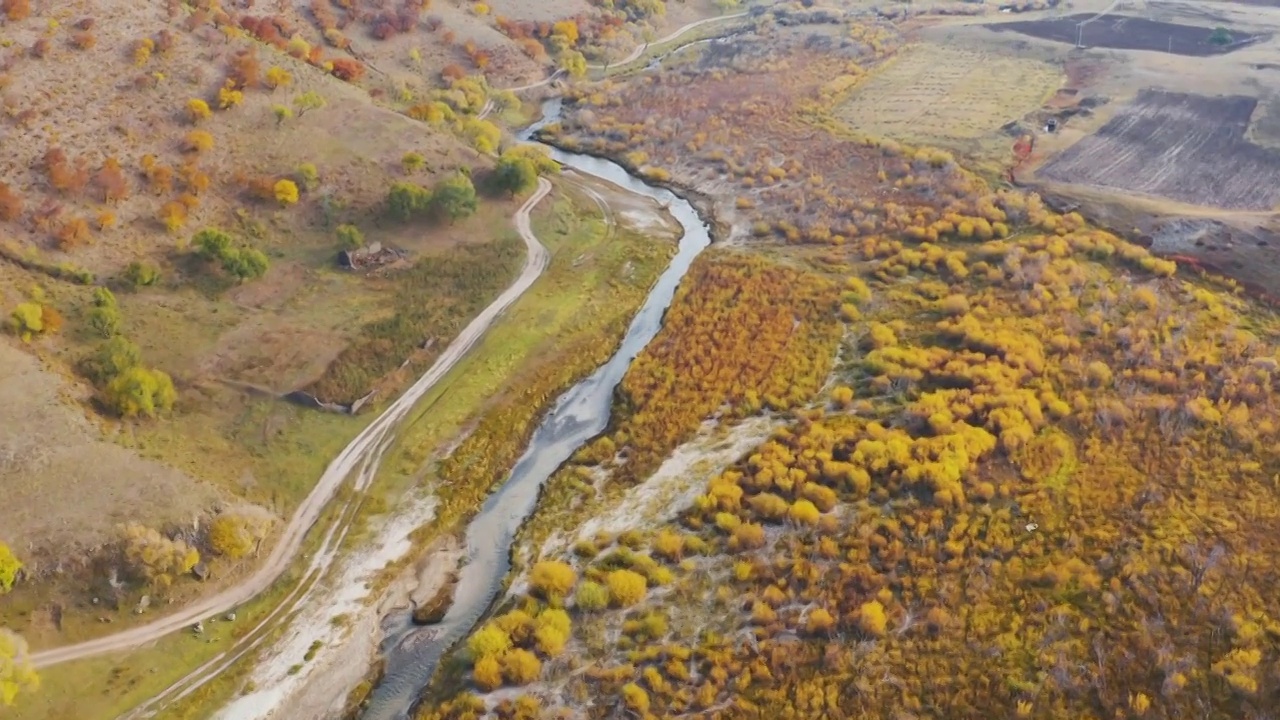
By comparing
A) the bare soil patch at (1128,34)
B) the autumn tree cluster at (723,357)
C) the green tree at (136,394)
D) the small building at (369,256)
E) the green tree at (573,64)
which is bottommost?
the autumn tree cluster at (723,357)

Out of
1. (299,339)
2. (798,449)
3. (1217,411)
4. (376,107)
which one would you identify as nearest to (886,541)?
(798,449)

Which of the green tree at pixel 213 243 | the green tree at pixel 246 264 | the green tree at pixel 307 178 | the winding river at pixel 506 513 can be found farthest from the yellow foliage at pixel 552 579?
the green tree at pixel 307 178

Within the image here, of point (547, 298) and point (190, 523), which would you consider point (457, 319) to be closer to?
point (547, 298)

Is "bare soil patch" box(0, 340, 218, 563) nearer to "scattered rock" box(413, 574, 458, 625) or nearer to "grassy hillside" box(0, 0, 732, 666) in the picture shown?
"grassy hillside" box(0, 0, 732, 666)

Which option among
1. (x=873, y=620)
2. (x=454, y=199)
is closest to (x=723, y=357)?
(x=873, y=620)

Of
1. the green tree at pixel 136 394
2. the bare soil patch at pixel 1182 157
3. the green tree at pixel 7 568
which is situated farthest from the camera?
the bare soil patch at pixel 1182 157

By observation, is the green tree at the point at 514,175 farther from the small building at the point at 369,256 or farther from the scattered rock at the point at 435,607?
the scattered rock at the point at 435,607

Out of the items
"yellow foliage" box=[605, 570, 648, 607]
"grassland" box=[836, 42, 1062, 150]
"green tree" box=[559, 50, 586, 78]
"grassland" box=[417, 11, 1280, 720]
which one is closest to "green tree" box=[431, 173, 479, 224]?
"grassland" box=[417, 11, 1280, 720]

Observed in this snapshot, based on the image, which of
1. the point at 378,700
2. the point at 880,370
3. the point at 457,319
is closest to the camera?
the point at 378,700
